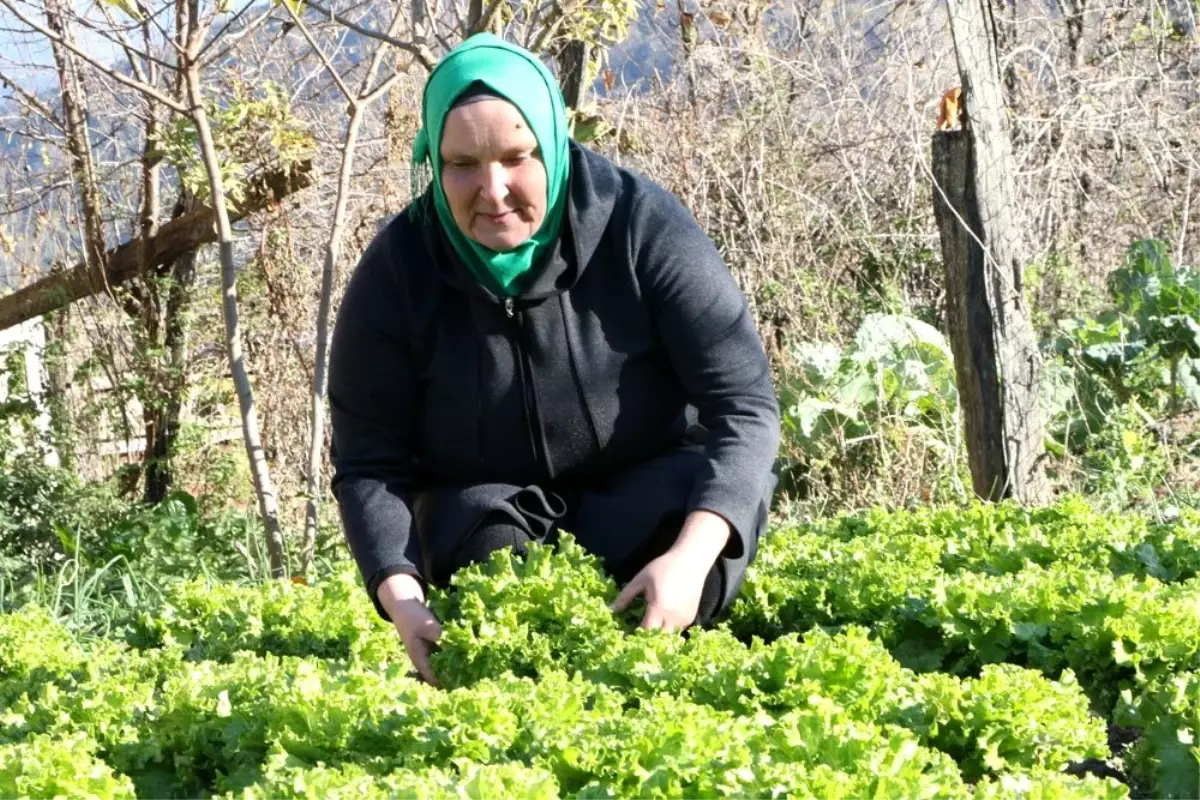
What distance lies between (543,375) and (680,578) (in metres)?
0.71

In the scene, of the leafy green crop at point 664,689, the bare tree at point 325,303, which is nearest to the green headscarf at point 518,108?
the leafy green crop at point 664,689

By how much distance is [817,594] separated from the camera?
4398 millimetres

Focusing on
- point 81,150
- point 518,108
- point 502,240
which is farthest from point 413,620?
point 81,150

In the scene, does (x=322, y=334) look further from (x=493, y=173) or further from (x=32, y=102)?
(x=493, y=173)

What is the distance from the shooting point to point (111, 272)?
855 centimetres

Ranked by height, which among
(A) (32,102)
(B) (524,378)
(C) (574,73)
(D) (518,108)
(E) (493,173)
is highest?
(A) (32,102)

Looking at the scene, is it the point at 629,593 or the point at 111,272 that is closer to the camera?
the point at 629,593

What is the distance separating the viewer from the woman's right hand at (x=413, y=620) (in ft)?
12.5

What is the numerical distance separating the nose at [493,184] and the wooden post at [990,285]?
10.2ft

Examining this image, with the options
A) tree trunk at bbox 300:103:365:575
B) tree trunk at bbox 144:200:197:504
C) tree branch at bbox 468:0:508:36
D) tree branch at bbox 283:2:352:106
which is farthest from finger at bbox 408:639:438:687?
tree trunk at bbox 144:200:197:504

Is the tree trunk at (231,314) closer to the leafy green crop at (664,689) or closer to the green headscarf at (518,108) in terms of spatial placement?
the leafy green crop at (664,689)

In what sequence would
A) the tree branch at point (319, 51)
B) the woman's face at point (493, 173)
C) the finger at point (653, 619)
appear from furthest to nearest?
the tree branch at point (319, 51) < the woman's face at point (493, 173) < the finger at point (653, 619)

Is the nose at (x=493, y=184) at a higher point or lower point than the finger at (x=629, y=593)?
higher

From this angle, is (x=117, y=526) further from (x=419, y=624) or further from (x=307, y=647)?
(x=419, y=624)
